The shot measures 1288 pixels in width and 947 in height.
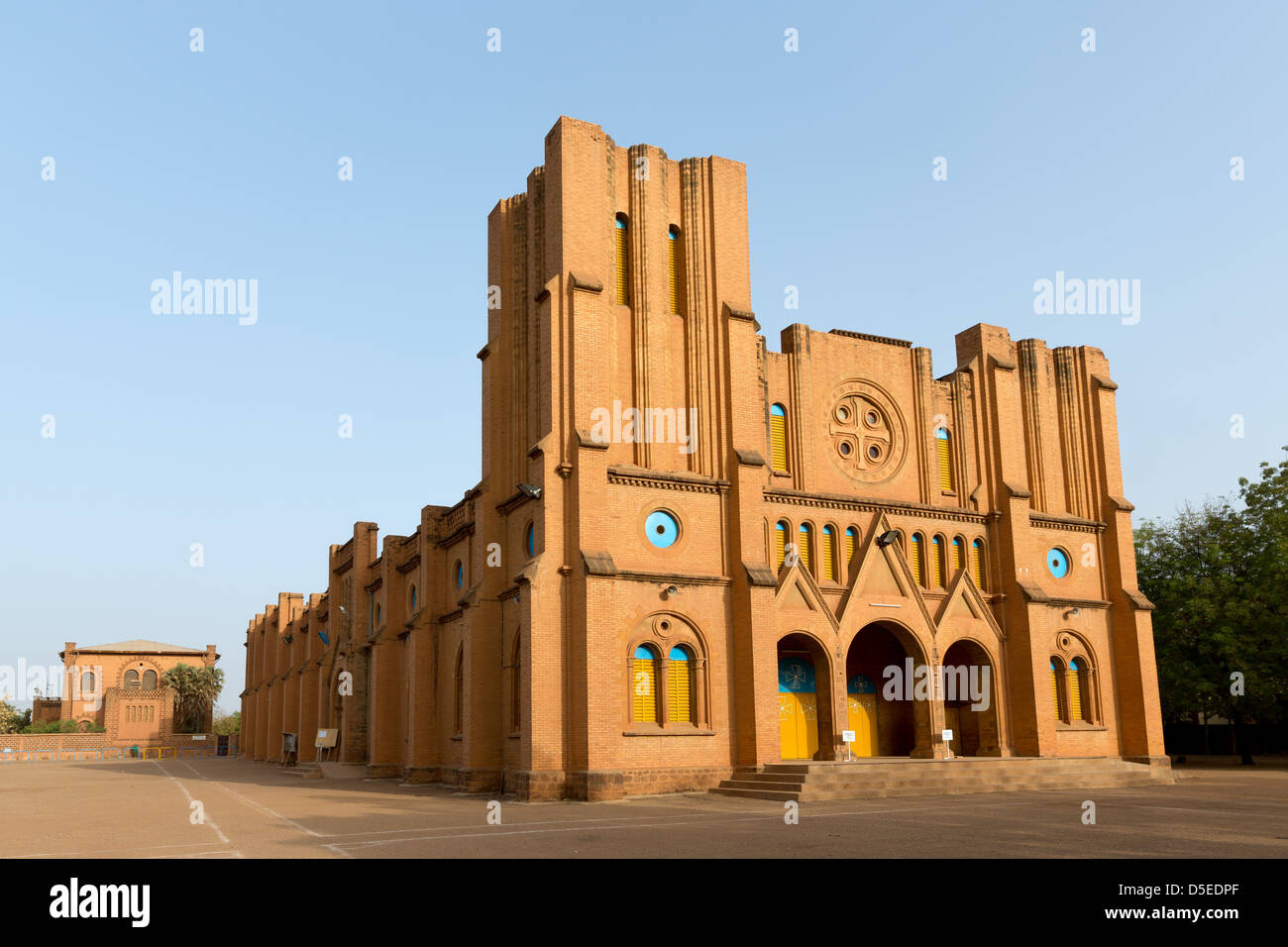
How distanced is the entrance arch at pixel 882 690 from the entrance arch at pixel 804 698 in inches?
72.2

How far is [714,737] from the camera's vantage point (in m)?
27.0

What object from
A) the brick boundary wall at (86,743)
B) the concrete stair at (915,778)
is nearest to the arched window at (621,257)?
the concrete stair at (915,778)

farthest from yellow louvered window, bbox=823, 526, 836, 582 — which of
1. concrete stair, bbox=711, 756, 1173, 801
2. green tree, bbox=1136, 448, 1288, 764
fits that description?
green tree, bbox=1136, 448, 1288, 764

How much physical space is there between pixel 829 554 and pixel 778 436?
158 inches

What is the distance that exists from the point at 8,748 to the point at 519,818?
81.2 m

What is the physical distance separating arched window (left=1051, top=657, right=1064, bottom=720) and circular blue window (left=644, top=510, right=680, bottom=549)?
579 inches

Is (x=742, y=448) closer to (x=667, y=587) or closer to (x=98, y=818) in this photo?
(x=667, y=587)

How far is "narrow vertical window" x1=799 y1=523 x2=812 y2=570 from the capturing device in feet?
104

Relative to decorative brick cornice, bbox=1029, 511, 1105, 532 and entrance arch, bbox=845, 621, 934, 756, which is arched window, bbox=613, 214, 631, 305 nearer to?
entrance arch, bbox=845, 621, 934, 756

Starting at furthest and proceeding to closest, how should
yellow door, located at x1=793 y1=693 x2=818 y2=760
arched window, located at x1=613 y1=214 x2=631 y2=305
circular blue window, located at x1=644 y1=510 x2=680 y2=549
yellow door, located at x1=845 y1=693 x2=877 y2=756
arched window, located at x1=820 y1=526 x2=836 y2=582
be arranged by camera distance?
yellow door, located at x1=845 y1=693 x2=877 y2=756, arched window, located at x1=820 y1=526 x2=836 y2=582, yellow door, located at x1=793 y1=693 x2=818 y2=760, arched window, located at x1=613 y1=214 x2=631 y2=305, circular blue window, located at x1=644 y1=510 x2=680 y2=549

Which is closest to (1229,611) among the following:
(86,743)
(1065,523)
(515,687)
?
(1065,523)

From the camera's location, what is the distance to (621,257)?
3000 centimetres

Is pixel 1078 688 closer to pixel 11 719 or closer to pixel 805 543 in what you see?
pixel 805 543
